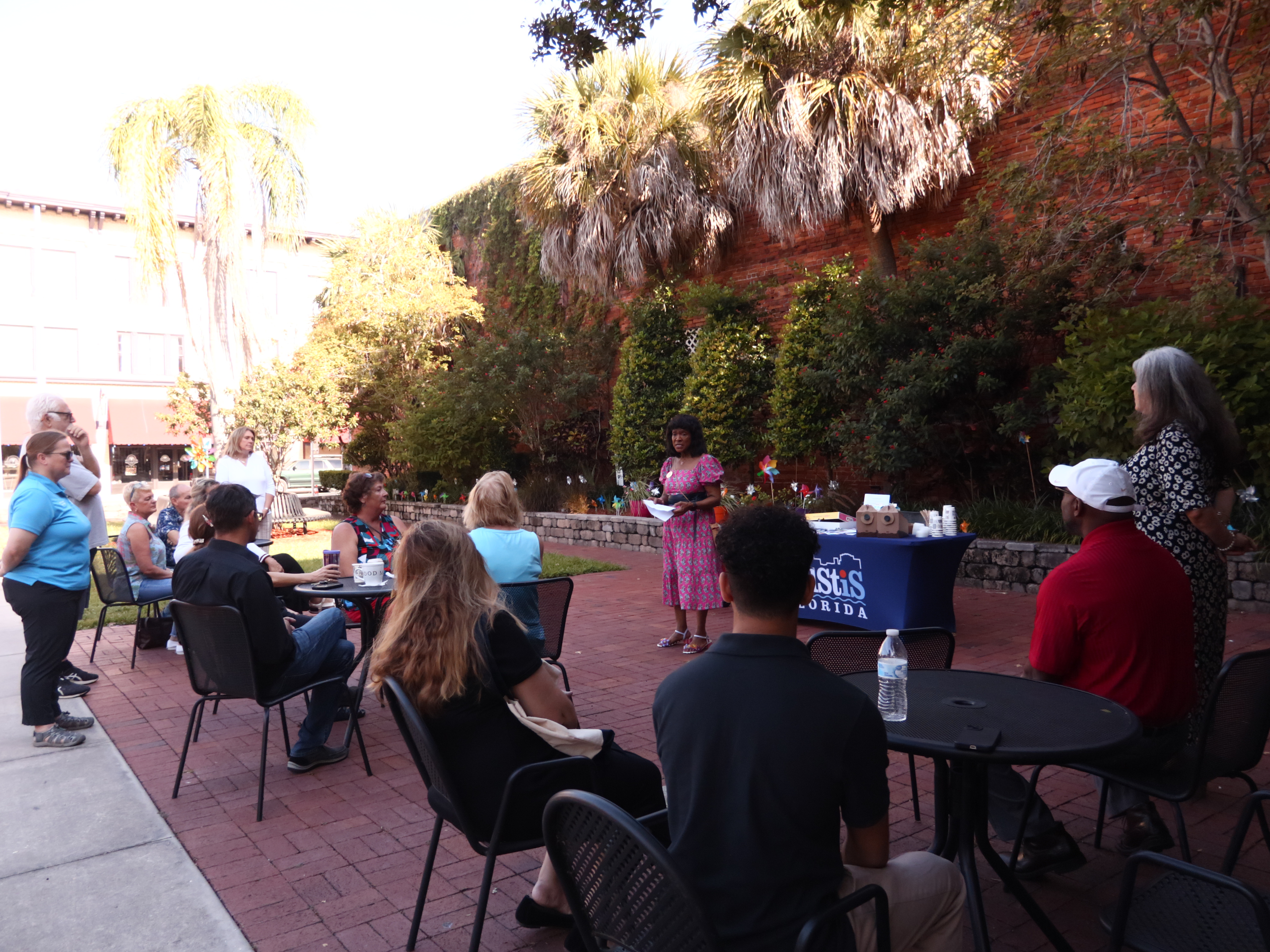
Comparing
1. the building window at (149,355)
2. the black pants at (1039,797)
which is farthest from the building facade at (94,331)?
the black pants at (1039,797)

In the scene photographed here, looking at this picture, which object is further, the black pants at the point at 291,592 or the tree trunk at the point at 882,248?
the tree trunk at the point at 882,248

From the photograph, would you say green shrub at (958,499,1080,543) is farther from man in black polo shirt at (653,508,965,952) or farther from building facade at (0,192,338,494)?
building facade at (0,192,338,494)

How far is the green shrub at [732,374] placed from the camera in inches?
514

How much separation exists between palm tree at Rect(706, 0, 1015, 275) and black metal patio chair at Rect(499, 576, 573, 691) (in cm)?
801

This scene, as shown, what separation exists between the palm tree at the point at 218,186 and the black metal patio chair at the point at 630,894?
19619 mm

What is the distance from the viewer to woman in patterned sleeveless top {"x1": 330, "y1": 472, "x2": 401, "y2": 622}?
17.5 feet

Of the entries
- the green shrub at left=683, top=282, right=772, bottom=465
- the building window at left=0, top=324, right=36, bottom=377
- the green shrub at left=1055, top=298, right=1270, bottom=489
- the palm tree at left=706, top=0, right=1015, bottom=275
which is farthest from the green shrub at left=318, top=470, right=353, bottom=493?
the building window at left=0, top=324, right=36, bottom=377

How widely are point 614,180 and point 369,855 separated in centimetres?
Result: 1315

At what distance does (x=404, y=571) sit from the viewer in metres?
2.89

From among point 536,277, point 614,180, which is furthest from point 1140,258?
point 536,277

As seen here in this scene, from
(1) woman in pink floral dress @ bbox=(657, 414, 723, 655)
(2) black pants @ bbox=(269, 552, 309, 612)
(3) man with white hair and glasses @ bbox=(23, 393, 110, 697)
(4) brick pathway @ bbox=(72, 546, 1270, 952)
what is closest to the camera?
(4) brick pathway @ bbox=(72, 546, 1270, 952)

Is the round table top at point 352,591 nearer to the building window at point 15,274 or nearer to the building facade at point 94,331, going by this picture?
the building facade at point 94,331

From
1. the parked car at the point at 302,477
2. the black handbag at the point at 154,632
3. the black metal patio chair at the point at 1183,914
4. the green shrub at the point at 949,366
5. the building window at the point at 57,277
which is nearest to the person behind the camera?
the black metal patio chair at the point at 1183,914

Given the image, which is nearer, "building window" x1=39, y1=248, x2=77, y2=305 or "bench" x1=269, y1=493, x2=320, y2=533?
"bench" x1=269, y1=493, x2=320, y2=533
